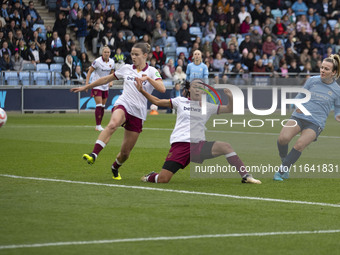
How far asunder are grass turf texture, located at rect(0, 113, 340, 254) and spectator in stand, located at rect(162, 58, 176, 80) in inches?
679

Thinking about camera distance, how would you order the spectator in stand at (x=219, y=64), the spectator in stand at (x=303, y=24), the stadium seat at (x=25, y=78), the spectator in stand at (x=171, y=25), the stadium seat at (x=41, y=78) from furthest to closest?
the spectator in stand at (x=303, y=24), the spectator in stand at (x=171, y=25), the spectator in stand at (x=219, y=64), the stadium seat at (x=41, y=78), the stadium seat at (x=25, y=78)

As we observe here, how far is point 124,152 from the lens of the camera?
38.0 feet

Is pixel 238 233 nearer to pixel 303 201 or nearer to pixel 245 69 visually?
pixel 303 201

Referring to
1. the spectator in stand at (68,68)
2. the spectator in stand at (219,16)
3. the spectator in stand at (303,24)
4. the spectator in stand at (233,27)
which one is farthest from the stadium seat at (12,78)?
the spectator in stand at (303,24)

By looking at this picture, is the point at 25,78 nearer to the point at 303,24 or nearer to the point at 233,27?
the point at 233,27

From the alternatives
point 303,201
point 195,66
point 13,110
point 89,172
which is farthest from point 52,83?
point 303,201

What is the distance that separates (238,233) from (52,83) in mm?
23618

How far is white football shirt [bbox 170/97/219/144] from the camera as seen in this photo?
11.1 meters

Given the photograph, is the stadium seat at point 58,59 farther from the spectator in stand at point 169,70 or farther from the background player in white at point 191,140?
the background player in white at point 191,140

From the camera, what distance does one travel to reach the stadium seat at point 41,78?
2981 centimetres

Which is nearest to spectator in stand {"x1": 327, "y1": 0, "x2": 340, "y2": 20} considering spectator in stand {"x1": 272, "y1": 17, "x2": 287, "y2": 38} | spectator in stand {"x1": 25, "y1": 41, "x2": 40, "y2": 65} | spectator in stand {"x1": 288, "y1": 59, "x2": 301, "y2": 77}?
spectator in stand {"x1": 272, "y1": 17, "x2": 287, "y2": 38}

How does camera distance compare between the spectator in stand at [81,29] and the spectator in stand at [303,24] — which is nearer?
the spectator in stand at [81,29]

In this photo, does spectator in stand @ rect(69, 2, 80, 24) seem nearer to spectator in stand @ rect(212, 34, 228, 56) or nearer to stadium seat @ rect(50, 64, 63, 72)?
stadium seat @ rect(50, 64, 63, 72)

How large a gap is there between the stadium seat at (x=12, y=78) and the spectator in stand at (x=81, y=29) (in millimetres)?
4055
